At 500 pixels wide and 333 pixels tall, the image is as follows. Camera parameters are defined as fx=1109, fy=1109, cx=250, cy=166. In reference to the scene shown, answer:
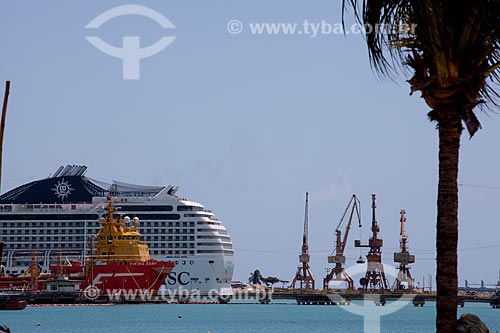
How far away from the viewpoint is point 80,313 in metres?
78.2

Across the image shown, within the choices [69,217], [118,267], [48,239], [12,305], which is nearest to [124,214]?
[69,217]

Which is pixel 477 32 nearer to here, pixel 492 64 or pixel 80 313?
pixel 492 64

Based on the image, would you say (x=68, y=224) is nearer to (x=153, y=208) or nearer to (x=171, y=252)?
(x=153, y=208)

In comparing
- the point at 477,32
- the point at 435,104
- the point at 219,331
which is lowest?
the point at 219,331

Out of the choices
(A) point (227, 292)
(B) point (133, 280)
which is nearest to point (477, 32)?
(B) point (133, 280)

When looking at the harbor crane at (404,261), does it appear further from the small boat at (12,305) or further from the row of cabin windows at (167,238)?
the small boat at (12,305)

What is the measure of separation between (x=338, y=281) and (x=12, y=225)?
40316 millimetres

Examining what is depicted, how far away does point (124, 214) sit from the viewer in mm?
105750

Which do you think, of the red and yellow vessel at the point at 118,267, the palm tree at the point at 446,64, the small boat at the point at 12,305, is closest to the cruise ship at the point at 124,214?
the red and yellow vessel at the point at 118,267

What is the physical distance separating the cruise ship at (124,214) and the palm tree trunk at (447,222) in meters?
90.0

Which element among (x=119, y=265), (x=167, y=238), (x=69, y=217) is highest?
(x=69, y=217)

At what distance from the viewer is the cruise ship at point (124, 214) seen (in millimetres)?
104812

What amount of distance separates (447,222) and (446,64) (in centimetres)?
193

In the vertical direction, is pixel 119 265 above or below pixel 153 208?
below
